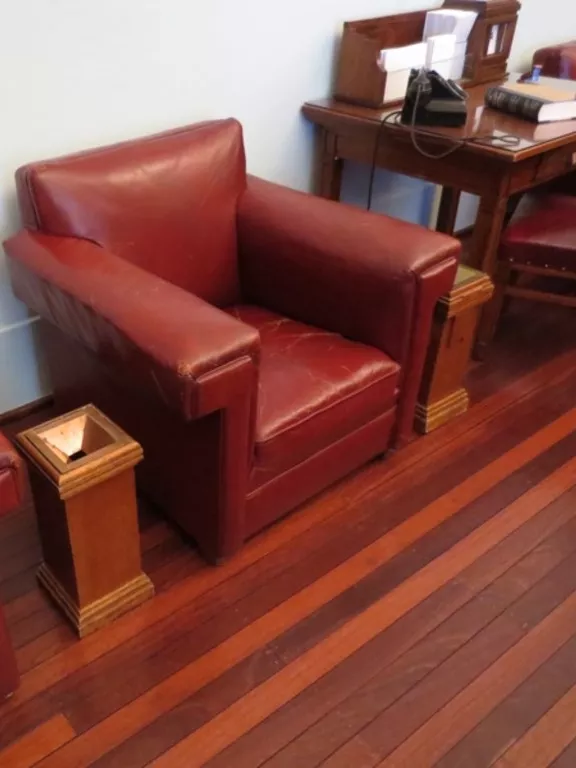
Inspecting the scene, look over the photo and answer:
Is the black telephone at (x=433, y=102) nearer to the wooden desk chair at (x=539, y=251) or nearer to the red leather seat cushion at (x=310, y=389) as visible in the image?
the wooden desk chair at (x=539, y=251)

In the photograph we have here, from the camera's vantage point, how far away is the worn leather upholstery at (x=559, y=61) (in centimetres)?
288

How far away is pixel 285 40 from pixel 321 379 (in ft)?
3.72

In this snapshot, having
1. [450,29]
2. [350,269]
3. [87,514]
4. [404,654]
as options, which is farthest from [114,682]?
[450,29]

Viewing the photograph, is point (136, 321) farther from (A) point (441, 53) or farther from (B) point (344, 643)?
(A) point (441, 53)

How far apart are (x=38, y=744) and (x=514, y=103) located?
210cm

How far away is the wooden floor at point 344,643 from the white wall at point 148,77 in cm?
84

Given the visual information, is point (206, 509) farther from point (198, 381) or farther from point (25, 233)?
point (25, 233)

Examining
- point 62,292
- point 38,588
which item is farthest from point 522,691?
point 62,292

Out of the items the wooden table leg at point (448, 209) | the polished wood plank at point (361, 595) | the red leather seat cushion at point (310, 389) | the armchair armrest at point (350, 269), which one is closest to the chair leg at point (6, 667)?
the polished wood plank at point (361, 595)

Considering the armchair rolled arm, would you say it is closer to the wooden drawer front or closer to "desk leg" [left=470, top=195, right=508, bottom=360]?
"desk leg" [left=470, top=195, right=508, bottom=360]

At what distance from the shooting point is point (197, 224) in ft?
6.18

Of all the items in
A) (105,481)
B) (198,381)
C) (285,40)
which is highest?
(285,40)

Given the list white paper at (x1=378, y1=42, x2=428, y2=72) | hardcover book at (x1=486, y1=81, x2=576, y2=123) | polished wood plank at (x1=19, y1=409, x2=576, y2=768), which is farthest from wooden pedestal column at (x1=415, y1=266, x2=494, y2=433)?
white paper at (x1=378, y1=42, x2=428, y2=72)

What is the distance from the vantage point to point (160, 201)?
71.0 inches
